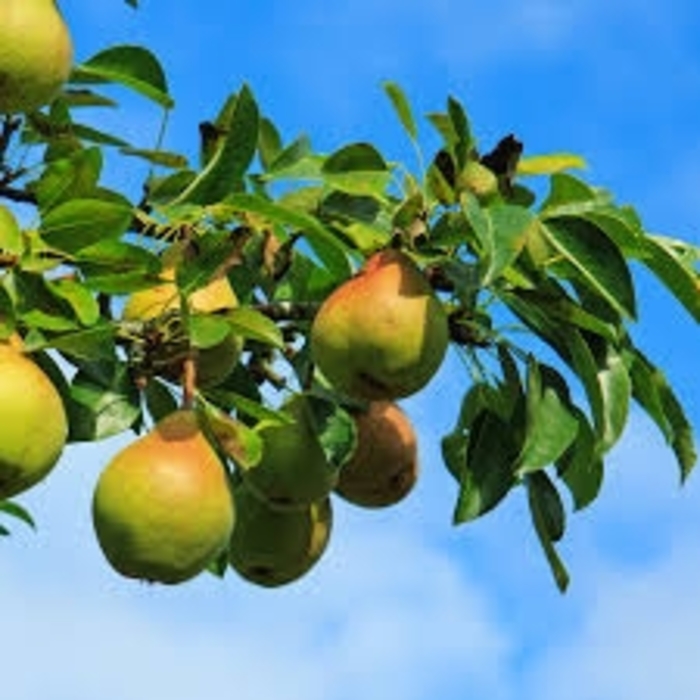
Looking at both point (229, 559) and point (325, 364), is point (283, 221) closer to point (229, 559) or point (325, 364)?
point (325, 364)

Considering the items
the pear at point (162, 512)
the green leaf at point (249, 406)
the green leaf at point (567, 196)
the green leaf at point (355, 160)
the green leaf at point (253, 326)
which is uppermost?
the green leaf at point (355, 160)

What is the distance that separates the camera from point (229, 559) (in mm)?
3180

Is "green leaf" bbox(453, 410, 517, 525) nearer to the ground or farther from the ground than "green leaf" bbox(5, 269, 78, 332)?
nearer to the ground

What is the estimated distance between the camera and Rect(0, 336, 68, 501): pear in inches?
102

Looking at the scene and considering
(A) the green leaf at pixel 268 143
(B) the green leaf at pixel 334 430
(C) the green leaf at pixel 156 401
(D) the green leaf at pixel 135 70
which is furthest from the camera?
(A) the green leaf at pixel 268 143

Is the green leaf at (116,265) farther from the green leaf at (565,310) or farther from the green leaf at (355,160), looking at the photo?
the green leaf at (565,310)

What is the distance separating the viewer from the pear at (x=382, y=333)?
2.67 m

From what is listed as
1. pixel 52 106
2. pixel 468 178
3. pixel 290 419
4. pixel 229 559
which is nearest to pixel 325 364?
pixel 290 419

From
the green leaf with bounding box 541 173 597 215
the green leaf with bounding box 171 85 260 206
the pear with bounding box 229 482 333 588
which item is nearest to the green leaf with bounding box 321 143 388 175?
the green leaf with bounding box 171 85 260 206

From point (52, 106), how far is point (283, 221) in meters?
0.75

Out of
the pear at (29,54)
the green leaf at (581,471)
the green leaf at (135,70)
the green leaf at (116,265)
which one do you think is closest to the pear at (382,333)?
the green leaf at (116,265)

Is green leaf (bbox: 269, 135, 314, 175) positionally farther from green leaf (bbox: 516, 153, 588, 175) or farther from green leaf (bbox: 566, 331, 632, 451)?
green leaf (bbox: 566, 331, 632, 451)

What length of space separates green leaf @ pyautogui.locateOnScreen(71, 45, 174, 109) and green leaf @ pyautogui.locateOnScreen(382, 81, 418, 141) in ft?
1.16

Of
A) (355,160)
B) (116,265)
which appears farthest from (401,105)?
(116,265)
